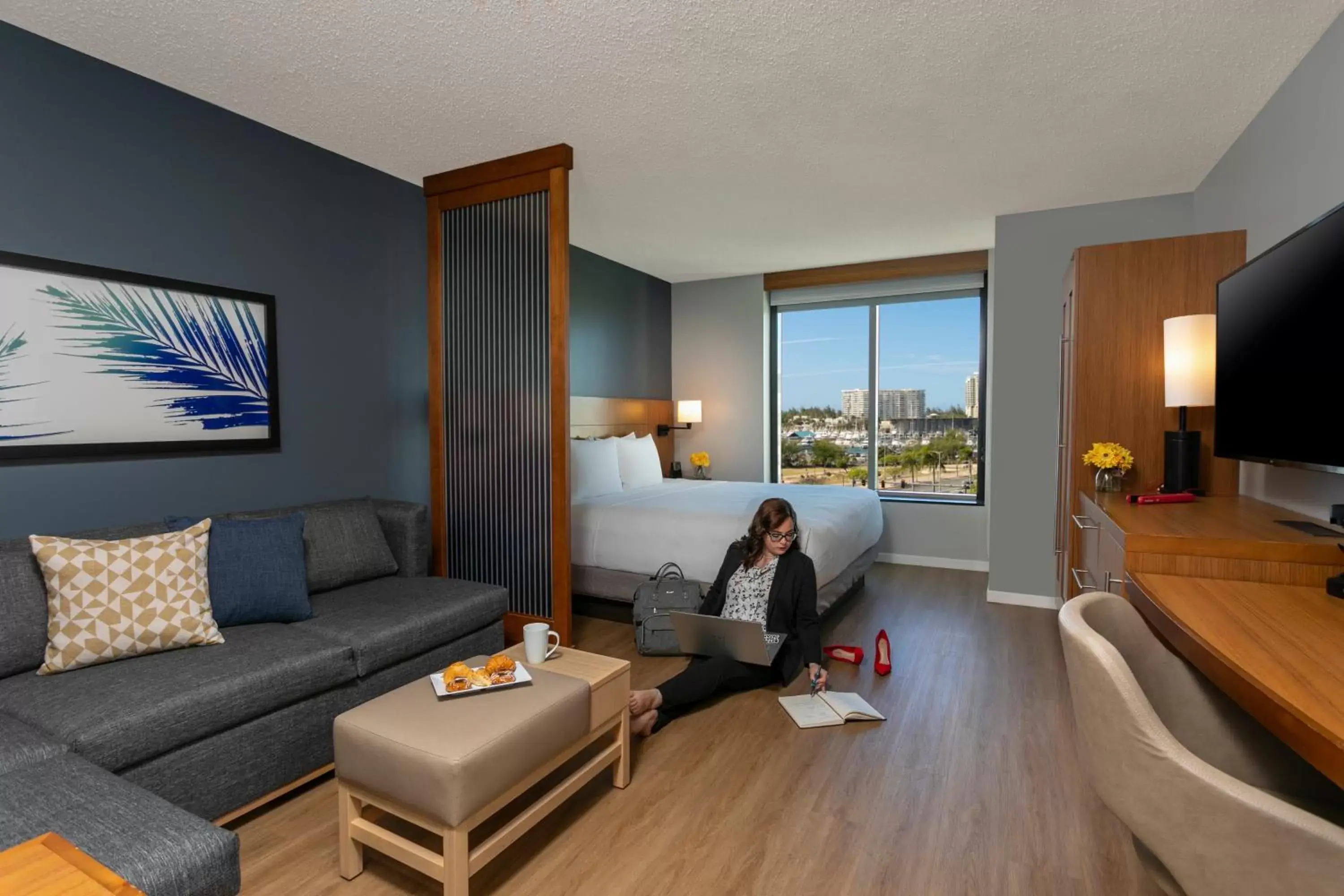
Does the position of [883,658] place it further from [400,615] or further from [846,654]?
[400,615]

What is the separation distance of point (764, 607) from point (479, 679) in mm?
1468

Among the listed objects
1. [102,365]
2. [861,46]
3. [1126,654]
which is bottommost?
[1126,654]

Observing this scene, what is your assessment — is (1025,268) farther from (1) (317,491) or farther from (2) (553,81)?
(1) (317,491)

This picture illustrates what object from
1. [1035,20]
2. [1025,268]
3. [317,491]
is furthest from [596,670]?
[1025,268]

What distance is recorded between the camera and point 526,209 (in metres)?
3.44

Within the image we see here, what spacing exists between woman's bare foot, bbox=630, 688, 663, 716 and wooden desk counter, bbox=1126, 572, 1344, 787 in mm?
1640

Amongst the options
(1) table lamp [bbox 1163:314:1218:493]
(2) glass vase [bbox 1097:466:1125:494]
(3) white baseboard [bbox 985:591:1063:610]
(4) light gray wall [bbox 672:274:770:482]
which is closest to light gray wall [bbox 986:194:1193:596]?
(3) white baseboard [bbox 985:591:1063:610]

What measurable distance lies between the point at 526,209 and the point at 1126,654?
3070 mm

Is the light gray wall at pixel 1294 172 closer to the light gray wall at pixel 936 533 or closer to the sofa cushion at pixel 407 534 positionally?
the light gray wall at pixel 936 533

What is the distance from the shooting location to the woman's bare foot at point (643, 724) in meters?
2.57

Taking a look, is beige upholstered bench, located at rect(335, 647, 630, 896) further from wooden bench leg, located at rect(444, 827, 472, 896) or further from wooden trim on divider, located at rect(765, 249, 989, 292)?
wooden trim on divider, located at rect(765, 249, 989, 292)

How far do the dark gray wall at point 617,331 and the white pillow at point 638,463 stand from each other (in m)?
0.52

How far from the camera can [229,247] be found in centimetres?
298

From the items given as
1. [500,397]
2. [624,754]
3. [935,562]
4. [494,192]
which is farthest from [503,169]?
[935,562]
